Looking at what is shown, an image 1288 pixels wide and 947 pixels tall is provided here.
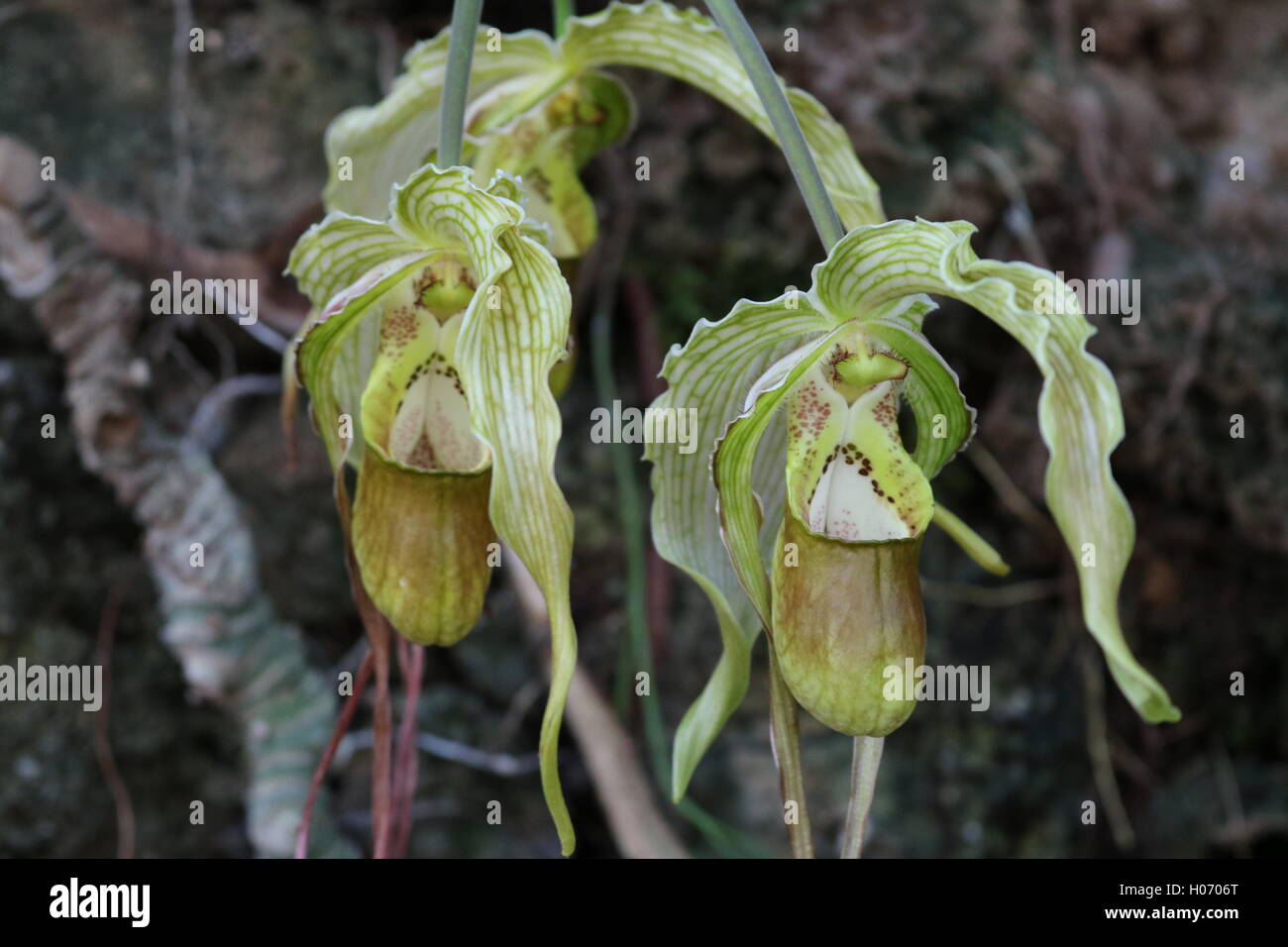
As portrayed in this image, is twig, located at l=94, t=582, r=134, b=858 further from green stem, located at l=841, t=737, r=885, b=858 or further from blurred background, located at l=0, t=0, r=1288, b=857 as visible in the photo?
green stem, located at l=841, t=737, r=885, b=858

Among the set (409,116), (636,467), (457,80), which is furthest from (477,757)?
(457,80)

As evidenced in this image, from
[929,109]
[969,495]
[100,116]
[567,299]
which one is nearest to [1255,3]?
[929,109]

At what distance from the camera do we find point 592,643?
1324 mm

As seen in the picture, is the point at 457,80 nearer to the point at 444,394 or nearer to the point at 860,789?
the point at 444,394

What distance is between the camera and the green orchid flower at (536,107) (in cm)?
90

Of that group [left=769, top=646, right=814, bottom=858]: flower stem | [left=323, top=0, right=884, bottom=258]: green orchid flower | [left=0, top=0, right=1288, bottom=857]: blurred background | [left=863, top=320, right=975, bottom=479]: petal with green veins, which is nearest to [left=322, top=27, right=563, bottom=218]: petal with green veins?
[left=323, top=0, right=884, bottom=258]: green orchid flower

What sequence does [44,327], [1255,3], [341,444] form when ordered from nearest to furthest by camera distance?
[341,444] → [44,327] → [1255,3]

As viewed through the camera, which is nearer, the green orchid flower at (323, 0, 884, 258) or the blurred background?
the green orchid flower at (323, 0, 884, 258)

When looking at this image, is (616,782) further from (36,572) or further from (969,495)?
(36,572)

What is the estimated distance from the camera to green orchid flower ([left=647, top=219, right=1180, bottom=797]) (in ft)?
2.07

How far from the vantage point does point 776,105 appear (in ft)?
2.17

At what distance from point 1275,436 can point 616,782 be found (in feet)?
3.05

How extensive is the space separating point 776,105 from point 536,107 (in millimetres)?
358

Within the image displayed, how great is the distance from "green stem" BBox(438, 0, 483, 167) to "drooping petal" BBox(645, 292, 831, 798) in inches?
8.1
